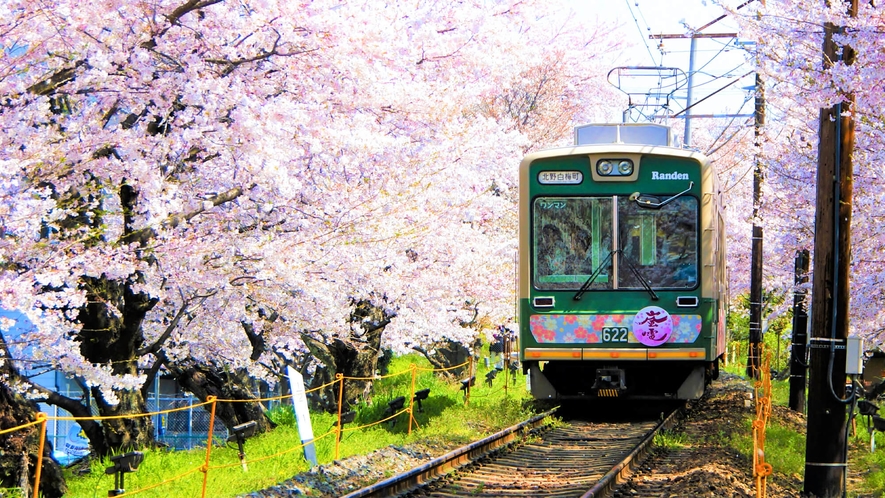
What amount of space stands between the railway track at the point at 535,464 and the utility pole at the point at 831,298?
178cm

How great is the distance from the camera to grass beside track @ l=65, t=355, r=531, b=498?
9.30 meters

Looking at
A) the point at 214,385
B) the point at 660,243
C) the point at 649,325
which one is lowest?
the point at 214,385

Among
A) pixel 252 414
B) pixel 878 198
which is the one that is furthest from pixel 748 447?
pixel 252 414

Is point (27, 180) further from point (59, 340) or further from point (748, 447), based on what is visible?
point (748, 447)

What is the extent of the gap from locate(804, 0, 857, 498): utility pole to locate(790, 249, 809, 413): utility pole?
28.7 feet

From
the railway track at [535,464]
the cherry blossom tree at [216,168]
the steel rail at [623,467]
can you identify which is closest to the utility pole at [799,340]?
the railway track at [535,464]

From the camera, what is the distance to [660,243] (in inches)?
499

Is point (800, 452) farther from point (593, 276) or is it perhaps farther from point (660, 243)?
point (593, 276)

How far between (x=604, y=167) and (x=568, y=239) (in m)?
0.99

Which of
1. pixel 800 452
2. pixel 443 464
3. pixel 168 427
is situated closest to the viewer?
pixel 443 464

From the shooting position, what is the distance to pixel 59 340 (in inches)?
416

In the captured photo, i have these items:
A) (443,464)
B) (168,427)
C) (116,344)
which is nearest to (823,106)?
(443,464)

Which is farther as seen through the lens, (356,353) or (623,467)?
(356,353)

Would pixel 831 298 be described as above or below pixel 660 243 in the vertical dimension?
below
